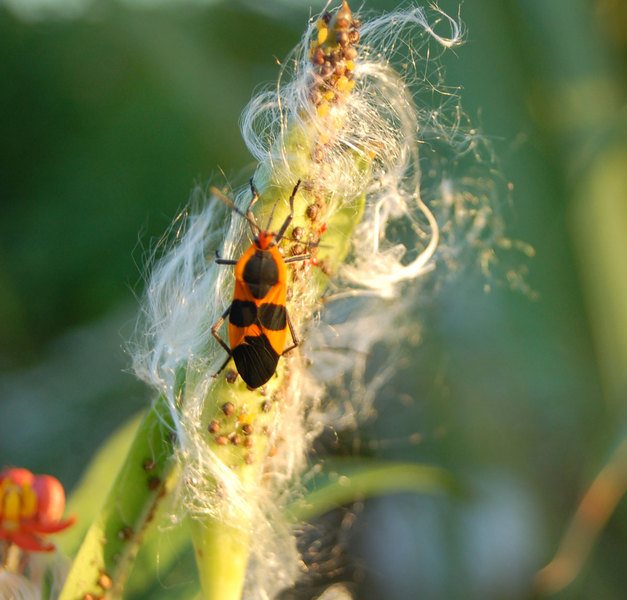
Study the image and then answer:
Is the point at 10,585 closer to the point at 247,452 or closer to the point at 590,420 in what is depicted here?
the point at 247,452

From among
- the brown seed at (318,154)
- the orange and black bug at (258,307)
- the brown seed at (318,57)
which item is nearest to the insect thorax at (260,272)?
the orange and black bug at (258,307)

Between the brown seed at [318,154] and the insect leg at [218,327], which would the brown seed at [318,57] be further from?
the insect leg at [218,327]

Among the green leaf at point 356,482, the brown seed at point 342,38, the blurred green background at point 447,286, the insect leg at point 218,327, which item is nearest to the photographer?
the brown seed at point 342,38

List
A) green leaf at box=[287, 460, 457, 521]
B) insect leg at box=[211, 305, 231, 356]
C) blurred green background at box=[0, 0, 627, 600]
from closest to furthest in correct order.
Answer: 1. insect leg at box=[211, 305, 231, 356]
2. green leaf at box=[287, 460, 457, 521]
3. blurred green background at box=[0, 0, 627, 600]

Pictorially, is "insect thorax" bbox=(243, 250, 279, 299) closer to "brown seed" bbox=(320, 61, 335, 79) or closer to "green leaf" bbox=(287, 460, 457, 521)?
"brown seed" bbox=(320, 61, 335, 79)

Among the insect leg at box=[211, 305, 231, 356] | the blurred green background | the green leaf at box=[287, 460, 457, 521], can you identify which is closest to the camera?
the insect leg at box=[211, 305, 231, 356]

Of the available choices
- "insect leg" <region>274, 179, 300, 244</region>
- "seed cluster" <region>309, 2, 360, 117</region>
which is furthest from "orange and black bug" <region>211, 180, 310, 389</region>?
"seed cluster" <region>309, 2, 360, 117</region>

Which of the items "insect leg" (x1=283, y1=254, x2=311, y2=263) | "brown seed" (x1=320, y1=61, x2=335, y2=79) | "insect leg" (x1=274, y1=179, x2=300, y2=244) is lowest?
"insect leg" (x1=283, y1=254, x2=311, y2=263)
